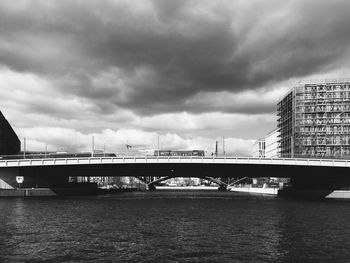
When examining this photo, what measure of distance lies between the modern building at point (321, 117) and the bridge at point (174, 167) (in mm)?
47808

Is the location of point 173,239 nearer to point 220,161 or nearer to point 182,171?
point 220,161

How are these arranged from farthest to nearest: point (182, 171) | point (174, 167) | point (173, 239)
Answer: point (182, 171)
point (174, 167)
point (173, 239)

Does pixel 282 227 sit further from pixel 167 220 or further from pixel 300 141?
pixel 300 141

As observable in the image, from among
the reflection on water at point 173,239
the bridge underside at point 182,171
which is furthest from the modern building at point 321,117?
the reflection on water at point 173,239

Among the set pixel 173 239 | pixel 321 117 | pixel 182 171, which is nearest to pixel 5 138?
pixel 182 171

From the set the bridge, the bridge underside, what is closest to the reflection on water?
the bridge

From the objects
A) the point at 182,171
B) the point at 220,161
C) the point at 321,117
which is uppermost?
the point at 321,117

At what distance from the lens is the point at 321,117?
174 metres

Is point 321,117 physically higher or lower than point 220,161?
higher

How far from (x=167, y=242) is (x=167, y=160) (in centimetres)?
6197

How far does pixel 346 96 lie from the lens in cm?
17225

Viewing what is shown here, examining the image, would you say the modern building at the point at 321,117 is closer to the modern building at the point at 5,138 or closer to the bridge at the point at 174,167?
the bridge at the point at 174,167

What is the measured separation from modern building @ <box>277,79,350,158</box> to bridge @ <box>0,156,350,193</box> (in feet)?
157

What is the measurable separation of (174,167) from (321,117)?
3546 inches
